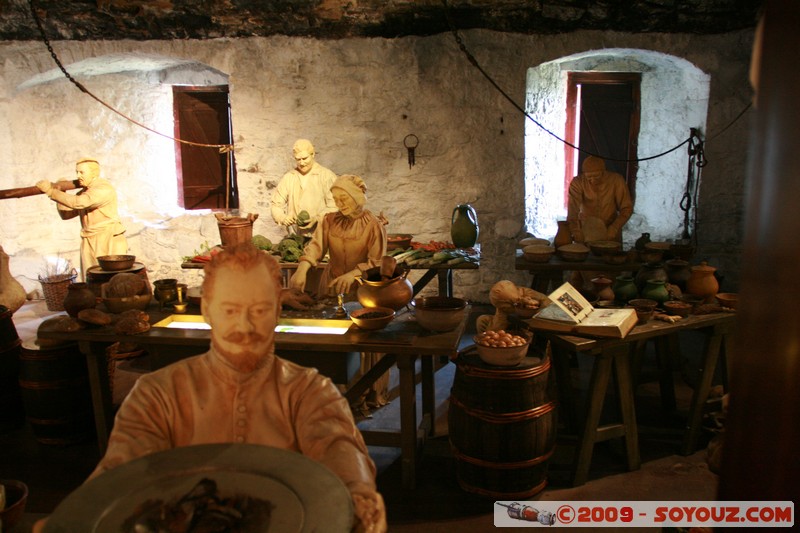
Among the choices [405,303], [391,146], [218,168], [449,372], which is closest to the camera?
[405,303]

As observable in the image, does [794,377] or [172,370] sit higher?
[794,377]

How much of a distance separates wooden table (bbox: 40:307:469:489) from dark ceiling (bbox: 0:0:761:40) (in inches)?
196

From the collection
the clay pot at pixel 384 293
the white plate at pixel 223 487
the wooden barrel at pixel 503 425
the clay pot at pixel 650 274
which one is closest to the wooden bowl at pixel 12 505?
the white plate at pixel 223 487

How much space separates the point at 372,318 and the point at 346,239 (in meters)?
1.47

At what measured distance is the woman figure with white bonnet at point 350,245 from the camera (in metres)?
5.29

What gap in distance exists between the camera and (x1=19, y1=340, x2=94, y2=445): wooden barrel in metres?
4.81

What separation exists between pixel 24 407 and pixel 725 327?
18.0 feet

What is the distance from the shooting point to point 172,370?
226 cm

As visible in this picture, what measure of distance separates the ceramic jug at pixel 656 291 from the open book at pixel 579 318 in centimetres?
53

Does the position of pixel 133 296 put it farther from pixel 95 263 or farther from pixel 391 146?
A: pixel 391 146

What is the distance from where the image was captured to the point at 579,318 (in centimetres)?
425

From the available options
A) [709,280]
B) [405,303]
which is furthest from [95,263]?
[709,280]

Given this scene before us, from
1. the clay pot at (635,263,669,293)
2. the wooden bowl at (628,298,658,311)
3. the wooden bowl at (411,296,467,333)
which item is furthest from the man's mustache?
the clay pot at (635,263,669,293)

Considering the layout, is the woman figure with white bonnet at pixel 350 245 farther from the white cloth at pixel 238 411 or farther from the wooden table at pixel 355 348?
the white cloth at pixel 238 411
